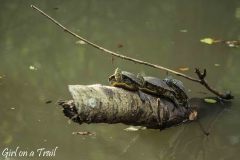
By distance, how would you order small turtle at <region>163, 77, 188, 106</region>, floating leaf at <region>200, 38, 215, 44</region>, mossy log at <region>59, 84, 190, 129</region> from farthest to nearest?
floating leaf at <region>200, 38, 215, 44</region> → small turtle at <region>163, 77, 188, 106</region> → mossy log at <region>59, 84, 190, 129</region>

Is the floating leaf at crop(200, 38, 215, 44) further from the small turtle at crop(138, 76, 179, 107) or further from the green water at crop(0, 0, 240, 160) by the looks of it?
→ the small turtle at crop(138, 76, 179, 107)

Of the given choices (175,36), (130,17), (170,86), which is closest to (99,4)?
(130,17)

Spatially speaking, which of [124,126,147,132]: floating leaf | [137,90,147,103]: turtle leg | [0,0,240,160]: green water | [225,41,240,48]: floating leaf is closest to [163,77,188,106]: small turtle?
[0,0,240,160]: green water

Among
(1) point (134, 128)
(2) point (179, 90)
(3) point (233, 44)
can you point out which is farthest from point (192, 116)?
(3) point (233, 44)

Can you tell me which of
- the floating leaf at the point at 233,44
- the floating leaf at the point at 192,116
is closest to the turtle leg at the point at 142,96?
Answer: the floating leaf at the point at 192,116

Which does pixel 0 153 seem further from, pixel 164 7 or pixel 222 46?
pixel 164 7

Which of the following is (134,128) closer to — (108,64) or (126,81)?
(126,81)

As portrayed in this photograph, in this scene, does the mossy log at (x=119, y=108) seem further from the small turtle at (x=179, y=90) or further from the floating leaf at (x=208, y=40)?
the floating leaf at (x=208, y=40)
